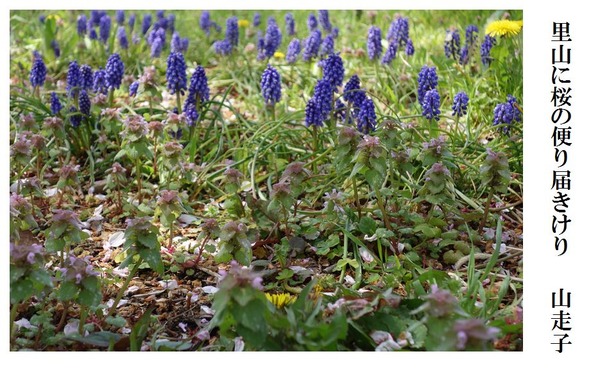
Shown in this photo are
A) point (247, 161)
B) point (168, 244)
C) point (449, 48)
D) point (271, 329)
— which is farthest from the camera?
point (449, 48)

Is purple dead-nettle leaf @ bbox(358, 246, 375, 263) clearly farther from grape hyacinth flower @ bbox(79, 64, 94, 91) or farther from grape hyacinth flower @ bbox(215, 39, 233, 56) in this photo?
grape hyacinth flower @ bbox(215, 39, 233, 56)

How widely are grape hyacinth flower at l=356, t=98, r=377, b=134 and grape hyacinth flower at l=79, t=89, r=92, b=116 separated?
4.62ft

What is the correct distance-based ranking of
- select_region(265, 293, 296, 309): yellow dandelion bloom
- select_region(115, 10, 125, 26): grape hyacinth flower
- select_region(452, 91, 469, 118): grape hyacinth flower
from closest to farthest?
select_region(265, 293, 296, 309): yellow dandelion bloom
select_region(452, 91, 469, 118): grape hyacinth flower
select_region(115, 10, 125, 26): grape hyacinth flower

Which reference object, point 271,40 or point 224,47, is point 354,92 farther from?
point 224,47

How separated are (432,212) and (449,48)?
6.07 ft

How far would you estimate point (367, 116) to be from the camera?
140 inches

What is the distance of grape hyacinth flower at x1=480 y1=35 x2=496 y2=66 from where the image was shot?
4.38m

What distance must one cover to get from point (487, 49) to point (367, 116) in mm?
1218

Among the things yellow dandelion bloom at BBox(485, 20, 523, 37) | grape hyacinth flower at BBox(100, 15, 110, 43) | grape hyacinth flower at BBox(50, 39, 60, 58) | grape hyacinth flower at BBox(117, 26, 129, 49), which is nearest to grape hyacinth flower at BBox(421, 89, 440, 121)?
yellow dandelion bloom at BBox(485, 20, 523, 37)

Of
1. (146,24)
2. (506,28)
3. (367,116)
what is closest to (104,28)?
(146,24)

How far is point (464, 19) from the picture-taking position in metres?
5.79

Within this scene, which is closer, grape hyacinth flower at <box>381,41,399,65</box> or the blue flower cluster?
the blue flower cluster
